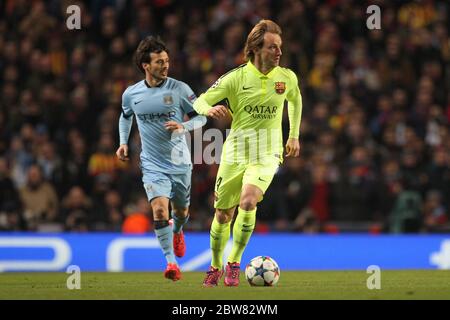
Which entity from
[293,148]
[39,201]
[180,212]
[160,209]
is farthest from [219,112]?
[39,201]

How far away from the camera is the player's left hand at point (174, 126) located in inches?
413

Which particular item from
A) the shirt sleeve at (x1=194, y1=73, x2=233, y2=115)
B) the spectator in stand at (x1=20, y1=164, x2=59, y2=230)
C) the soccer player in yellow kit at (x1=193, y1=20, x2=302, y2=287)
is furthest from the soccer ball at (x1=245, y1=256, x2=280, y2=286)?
the spectator in stand at (x1=20, y1=164, x2=59, y2=230)

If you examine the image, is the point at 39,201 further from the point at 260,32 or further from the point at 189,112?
the point at 260,32

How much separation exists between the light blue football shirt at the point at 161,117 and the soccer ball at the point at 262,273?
1659 mm

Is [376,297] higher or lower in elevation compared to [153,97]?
lower

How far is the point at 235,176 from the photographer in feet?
33.2

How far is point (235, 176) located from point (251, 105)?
2.41 ft

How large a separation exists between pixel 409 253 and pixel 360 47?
4828 mm

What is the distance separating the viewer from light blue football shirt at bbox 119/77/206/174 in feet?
36.0

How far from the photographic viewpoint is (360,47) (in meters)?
18.2

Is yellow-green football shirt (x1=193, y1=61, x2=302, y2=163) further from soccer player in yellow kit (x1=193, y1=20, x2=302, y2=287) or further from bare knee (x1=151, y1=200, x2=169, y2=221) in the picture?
bare knee (x1=151, y1=200, x2=169, y2=221)

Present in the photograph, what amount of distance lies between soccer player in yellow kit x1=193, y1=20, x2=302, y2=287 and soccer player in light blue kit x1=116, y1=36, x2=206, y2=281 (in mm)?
746

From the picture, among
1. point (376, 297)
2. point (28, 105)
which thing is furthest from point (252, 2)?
point (376, 297)

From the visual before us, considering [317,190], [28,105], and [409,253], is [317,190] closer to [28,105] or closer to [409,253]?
[409,253]
